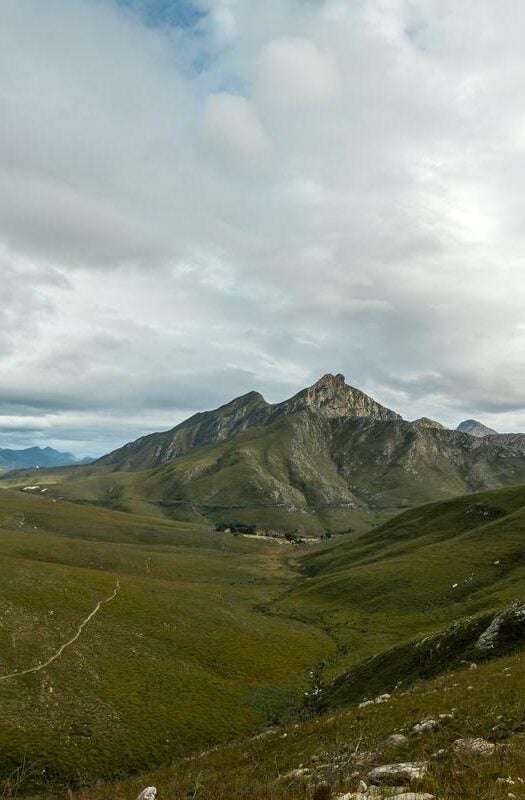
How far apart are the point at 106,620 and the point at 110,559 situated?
3054 inches

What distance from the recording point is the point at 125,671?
59.7m

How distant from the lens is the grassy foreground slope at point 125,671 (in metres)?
43.1

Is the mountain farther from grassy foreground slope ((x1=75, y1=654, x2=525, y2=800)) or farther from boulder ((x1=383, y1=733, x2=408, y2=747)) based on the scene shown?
boulder ((x1=383, y1=733, x2=408, y2=747))

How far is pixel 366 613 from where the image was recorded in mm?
98438

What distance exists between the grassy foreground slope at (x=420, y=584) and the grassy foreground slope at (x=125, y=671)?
8.99 metres

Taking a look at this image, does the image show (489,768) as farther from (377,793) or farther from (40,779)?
(40,779)

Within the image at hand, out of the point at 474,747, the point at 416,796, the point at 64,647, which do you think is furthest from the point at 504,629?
the point at 64,647

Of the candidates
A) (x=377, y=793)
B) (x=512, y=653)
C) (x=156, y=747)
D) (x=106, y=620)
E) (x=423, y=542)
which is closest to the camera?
(x=377, y=793)

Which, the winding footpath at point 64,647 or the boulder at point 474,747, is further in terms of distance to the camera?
the winding footpath at point 64,647

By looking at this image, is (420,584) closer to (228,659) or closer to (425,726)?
(228,659)

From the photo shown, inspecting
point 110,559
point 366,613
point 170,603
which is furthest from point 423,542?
point 110,559

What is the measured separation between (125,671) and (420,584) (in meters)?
68.9

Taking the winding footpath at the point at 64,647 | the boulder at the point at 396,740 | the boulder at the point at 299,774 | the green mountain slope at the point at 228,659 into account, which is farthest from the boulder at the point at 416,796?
the winding footpath at the point at 64,647

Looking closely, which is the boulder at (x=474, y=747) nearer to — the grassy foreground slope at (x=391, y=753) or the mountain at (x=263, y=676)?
the grassy foreground slope at (x=391, y=753)
